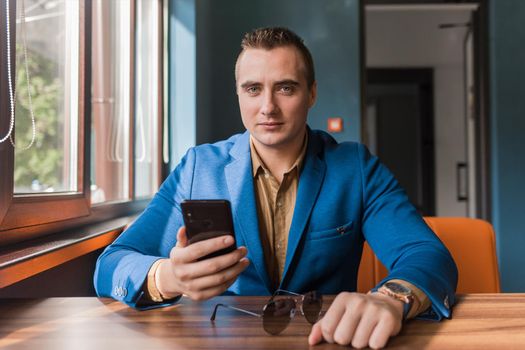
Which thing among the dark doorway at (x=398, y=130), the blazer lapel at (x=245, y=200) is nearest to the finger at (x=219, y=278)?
the blazer lapel at (x=245, y=200)

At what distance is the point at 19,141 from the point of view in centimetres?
149

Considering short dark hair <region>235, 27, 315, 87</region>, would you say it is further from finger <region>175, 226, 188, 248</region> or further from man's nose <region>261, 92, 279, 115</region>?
finger <region>175, 226, 188, 248</region>

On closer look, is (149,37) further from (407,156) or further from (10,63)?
(407,156)

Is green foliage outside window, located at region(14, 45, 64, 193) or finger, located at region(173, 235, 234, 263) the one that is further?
green foliage outside window, located at region(14, 45, 64, 193)

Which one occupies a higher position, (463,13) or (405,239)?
(463,13)

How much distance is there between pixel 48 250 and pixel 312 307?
2.34 feet

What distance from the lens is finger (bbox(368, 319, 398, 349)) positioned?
77cm

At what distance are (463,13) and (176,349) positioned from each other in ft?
17.7

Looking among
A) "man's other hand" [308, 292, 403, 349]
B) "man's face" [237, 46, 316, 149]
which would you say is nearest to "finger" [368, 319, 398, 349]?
"man's other hand" [308, 292, 403, 349]

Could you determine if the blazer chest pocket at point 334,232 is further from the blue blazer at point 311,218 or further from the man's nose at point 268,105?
the man's nose at point 268,105

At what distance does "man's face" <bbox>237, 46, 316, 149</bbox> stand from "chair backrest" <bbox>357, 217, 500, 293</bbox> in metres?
0.43

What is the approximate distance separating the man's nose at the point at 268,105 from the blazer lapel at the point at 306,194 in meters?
0.15

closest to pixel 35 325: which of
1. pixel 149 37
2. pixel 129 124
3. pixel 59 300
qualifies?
pixel 59 300

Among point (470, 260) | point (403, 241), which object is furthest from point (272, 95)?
point (470, 260)
